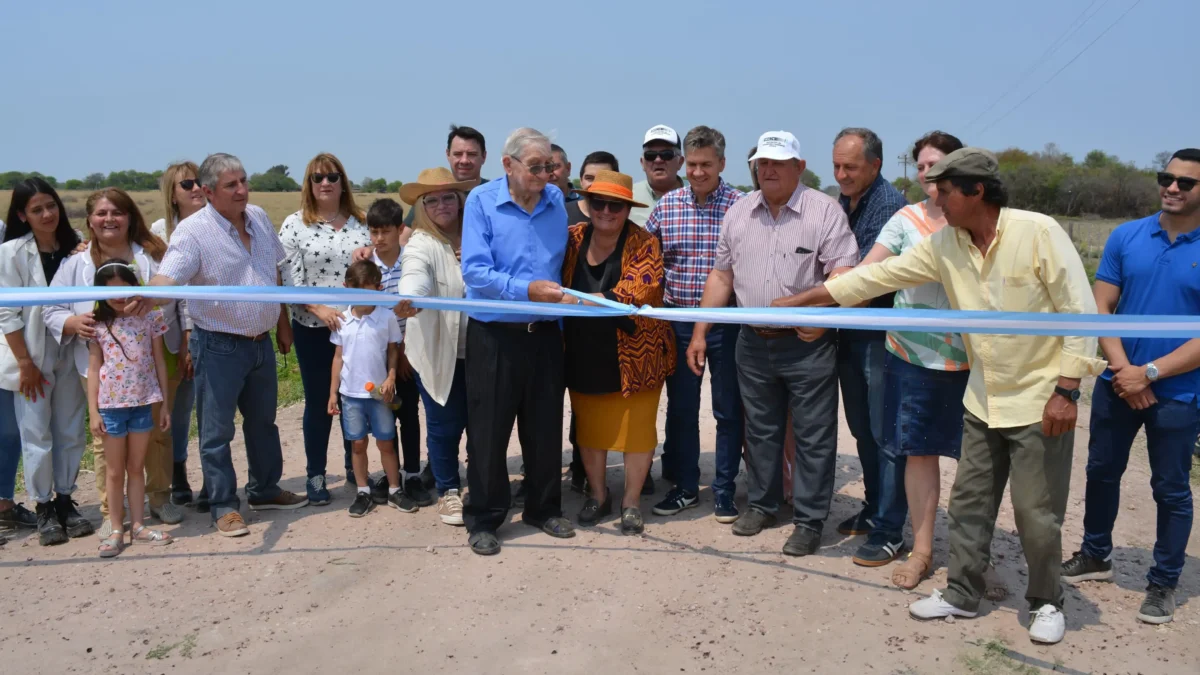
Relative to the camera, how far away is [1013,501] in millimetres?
4090

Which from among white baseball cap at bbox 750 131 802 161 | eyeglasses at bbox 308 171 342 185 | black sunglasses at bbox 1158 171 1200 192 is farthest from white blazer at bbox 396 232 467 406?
black sunglasses at bbox 1158 171 1200 192

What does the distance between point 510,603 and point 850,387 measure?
2206mm

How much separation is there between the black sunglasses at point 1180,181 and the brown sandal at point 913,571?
2.09 m

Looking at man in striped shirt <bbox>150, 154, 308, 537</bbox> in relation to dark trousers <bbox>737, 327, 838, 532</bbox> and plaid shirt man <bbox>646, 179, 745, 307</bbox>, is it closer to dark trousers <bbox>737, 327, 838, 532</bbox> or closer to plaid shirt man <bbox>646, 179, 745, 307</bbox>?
plaid shirt man <bbox>646, 179, 745, 307</bbox>

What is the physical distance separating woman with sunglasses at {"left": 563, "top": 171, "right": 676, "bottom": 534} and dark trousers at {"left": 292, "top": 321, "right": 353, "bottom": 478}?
1.67 meters

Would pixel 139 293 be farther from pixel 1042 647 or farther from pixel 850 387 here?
pixel 1042 647

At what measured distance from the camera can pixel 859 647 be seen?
4070mm

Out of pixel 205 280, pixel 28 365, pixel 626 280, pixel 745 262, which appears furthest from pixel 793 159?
pixel 28 365

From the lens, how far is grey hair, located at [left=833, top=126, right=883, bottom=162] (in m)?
5.12

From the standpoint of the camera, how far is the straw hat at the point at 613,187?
16.5ft

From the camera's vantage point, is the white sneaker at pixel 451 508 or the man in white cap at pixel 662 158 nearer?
the white sneaker at pixel 451 508

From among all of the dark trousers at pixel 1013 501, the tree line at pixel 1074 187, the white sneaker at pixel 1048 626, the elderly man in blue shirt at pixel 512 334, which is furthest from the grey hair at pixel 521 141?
the tree line at pixel 1074 187

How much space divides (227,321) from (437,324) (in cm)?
119

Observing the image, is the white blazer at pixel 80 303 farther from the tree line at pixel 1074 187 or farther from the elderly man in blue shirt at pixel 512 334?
the tree line at pixel 1074 187
